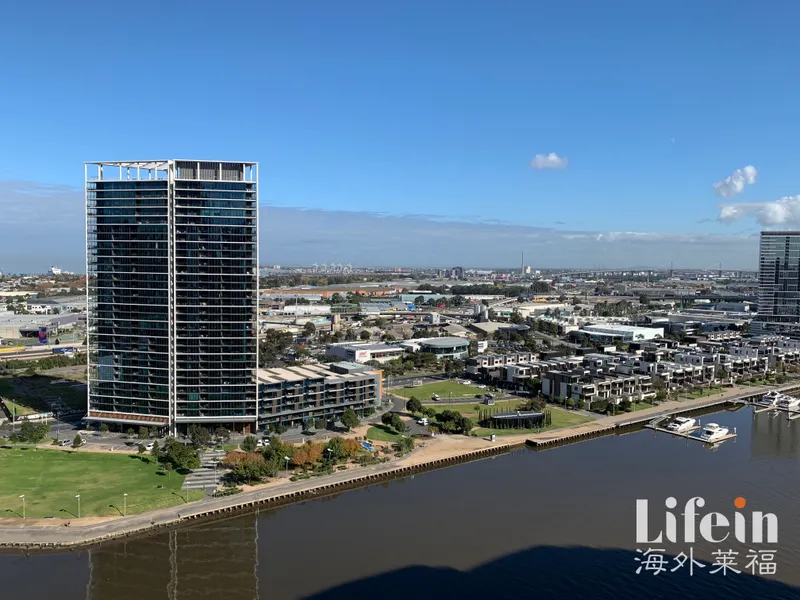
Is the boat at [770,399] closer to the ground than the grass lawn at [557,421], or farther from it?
farther from it

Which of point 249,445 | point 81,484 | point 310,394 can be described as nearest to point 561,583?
Result: point 249,445

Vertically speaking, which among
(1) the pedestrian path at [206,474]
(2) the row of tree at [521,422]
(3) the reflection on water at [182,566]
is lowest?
(3) the reflection on water at [182,566]

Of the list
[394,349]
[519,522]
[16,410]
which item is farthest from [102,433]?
[394,349]

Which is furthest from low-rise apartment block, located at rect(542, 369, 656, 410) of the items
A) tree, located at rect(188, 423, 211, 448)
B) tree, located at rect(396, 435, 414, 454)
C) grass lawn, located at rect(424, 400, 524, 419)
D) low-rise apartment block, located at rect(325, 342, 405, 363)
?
tree, located at rect(188, 423, 211, 448)

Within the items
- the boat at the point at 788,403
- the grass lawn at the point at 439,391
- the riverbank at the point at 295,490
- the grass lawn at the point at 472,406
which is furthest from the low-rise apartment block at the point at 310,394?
the boat at the point at 788,403

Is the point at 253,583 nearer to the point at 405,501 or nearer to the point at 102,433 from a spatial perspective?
the point at 405,501

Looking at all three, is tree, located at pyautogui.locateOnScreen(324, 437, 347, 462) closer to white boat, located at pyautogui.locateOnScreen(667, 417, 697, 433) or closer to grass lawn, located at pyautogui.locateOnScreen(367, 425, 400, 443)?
grass lawn, located at pyautogui.locateOnScreen(367, 425, 400, 443)

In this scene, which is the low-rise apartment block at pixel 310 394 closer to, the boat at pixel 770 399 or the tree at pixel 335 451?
the tree at pixel 335 451

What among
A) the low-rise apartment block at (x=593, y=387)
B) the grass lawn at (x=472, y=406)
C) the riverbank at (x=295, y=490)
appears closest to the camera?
the riverbank at (x=295, y=490)
